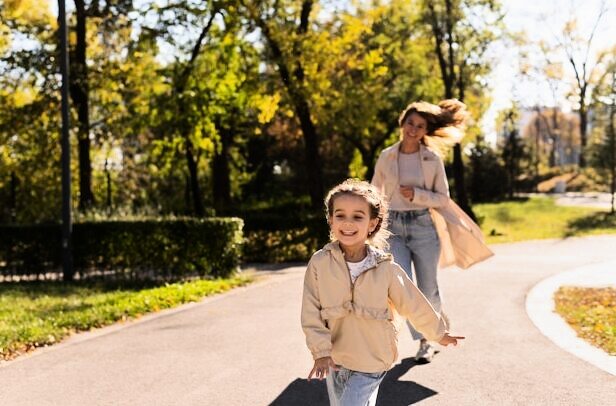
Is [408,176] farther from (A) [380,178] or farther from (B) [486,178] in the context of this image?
(B) [486,178]

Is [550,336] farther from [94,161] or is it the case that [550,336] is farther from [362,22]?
[94,161]

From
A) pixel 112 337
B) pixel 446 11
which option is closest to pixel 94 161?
pixel 446 11

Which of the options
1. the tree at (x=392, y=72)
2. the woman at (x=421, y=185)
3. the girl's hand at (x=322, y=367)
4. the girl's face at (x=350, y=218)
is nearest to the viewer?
the girl's hand at (x=322, y=367)

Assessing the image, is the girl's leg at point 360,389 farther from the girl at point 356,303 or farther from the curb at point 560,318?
the curb at point 560,318

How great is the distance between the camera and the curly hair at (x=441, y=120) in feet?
19.3

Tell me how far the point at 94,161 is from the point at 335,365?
3599cm

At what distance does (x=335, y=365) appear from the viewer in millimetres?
3363

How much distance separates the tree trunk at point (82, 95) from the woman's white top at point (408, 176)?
1574 centimetres

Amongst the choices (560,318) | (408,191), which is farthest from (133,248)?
(408,191)

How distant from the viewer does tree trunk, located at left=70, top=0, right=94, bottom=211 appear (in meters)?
20.5

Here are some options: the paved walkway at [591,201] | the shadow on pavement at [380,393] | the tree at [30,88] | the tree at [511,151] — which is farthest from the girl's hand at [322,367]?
the tree at [511,151]

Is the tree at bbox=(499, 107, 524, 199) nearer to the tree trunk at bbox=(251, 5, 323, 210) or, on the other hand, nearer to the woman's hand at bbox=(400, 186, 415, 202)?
the tree trunk at bbox=(251, 5, 323, 210)

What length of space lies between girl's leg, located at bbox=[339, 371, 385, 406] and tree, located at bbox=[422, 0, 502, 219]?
24.8 metres

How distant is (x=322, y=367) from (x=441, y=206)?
10.1ft
